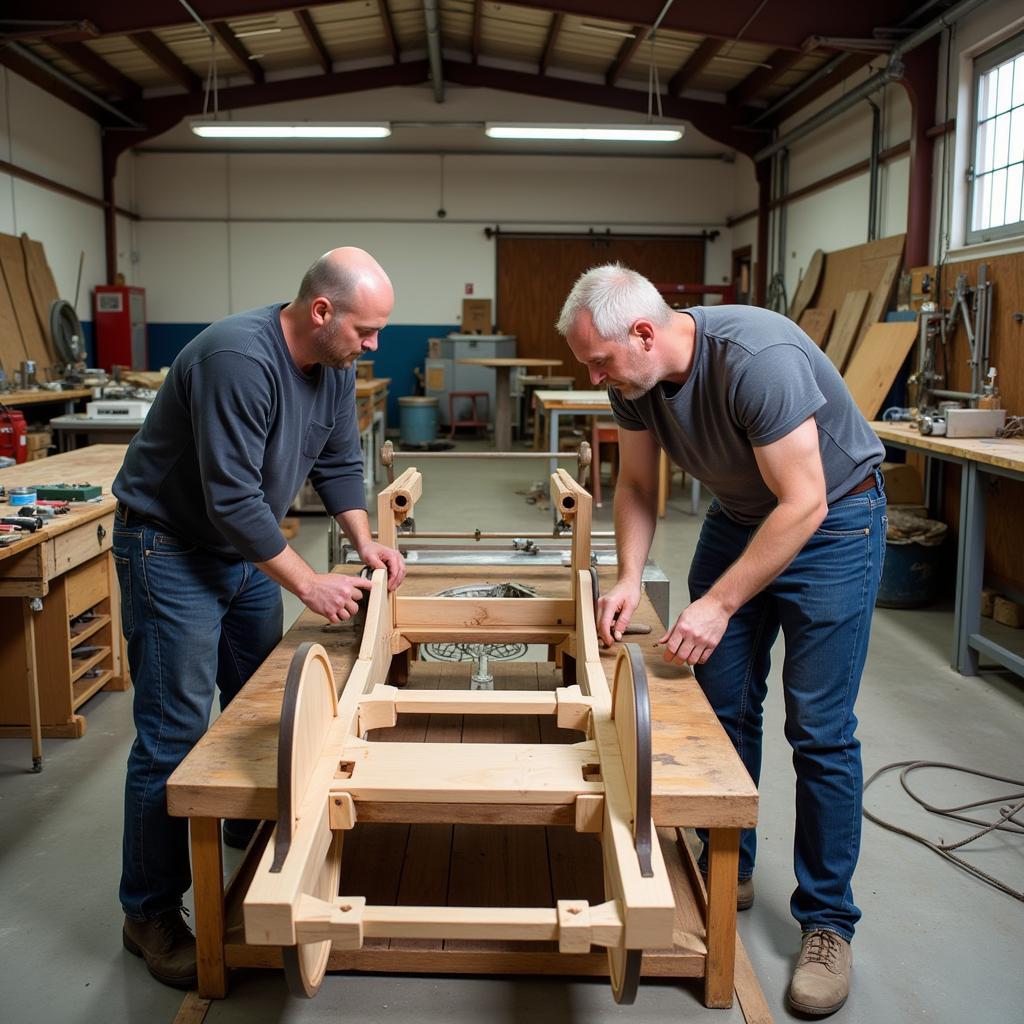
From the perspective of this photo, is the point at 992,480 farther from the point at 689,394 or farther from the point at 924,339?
the point at 689,394

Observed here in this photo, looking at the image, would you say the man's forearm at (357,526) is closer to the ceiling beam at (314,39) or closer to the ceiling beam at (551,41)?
the ceiling beam at (314,39)

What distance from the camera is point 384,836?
7.80ft

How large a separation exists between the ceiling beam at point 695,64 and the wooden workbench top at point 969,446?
5.33 metres

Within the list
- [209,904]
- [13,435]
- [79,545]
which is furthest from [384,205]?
[209,904]

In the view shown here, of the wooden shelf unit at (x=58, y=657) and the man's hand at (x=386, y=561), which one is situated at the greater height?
the man's hand at (x=386, y=561)

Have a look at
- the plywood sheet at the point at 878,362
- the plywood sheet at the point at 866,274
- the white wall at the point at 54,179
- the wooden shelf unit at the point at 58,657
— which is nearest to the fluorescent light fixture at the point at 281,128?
the white wall at the point at 54,179

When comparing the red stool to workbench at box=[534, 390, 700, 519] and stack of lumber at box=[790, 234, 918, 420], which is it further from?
workbench at box=[534, 390, 700, 519]

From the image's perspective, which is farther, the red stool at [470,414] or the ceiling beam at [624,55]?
the red stool at [470,414]

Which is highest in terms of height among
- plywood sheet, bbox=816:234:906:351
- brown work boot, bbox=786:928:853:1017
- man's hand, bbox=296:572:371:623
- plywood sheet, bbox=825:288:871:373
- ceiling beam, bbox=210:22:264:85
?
ceiling beam, bbox=210:22:264:85

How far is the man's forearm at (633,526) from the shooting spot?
229 cm

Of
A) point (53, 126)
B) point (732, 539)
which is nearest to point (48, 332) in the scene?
point (53, 126)

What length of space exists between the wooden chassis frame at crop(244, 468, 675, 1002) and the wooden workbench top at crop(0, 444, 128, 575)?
3.65ft

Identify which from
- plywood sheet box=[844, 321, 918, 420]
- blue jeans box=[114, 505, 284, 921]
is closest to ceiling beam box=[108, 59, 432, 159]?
plywood sheet box=[844, 321, 918, 420]

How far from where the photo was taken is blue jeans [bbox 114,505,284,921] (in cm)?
199
